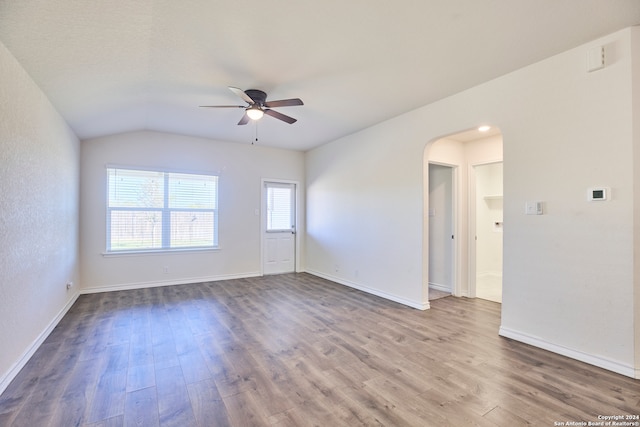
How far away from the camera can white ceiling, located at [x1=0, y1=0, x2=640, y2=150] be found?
201 cm

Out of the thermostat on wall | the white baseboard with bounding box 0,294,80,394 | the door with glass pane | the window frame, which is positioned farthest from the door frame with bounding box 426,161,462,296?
the white baseboard with bounding box 0,294,80,394

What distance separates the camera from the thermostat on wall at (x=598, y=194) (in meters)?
2.44

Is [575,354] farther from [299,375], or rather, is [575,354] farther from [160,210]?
[160,210]

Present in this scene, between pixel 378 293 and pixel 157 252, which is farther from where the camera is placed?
pixel 157 252

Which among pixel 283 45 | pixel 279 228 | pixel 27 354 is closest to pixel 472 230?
pixel 279 228

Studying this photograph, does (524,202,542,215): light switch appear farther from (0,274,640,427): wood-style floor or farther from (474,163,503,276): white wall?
(474,163,503,276): white wall

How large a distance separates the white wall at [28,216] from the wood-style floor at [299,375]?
0.28 m

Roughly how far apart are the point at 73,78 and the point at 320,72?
7.61ft

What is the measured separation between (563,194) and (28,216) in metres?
4.87

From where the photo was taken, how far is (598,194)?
247 cm

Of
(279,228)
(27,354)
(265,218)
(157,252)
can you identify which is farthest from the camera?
(279,228)

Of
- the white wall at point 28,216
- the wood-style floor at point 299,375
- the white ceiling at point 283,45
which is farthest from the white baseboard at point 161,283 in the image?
the white ceiling at point 283,45

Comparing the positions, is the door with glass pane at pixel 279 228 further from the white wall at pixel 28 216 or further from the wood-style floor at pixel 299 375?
the white wall at pixel 28 216

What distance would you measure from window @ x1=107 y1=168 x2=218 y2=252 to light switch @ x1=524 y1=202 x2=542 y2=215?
506 centimetres
